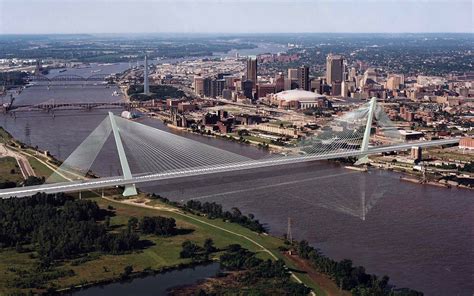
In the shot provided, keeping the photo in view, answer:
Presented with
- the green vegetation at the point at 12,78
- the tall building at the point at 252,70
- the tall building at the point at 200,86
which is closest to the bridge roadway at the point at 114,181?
the tall building at the point at 200,86

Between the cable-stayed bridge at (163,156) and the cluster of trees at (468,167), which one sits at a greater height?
the cable-stayed bridge at (163,156)

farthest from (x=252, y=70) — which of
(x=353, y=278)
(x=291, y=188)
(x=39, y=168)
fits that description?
(x=353, y=278)

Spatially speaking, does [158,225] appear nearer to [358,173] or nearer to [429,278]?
[429,278]

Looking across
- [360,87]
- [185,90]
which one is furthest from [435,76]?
[185,90]

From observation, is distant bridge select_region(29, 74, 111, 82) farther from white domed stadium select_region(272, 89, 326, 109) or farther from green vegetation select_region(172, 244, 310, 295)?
green vegetation select_region(172, 244, 310, 295)

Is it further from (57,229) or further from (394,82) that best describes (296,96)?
(57,229)

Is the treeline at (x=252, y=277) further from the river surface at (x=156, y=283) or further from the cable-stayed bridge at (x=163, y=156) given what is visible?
the cable-stayed bridge at (x=163, y=156)
